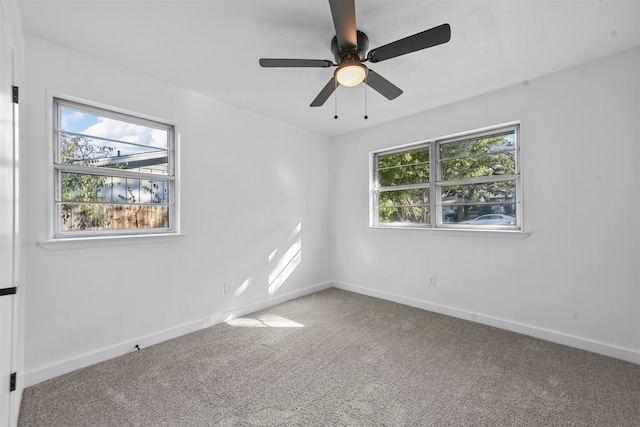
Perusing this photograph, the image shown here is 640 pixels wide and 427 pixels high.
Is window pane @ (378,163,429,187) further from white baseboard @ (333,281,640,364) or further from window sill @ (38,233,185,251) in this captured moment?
window sill @ (38,233,185,251)

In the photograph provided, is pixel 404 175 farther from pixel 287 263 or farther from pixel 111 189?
pixel 111 189

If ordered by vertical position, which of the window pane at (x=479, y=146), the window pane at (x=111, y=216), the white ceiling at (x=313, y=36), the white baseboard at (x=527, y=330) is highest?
the white ceiling at (x=313, y=36)

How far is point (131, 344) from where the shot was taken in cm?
257

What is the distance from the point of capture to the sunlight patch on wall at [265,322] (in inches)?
123

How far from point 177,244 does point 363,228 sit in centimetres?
246

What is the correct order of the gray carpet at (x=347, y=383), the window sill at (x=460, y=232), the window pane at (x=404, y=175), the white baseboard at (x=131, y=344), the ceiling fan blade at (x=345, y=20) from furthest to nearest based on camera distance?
the window pane at (x=404, y=175), the window sill at (x=460, y=232), the white baseboard at (x=131, y=344), the gray carpet at (x=347, y=383), the ceiling fan blade at (x=345, y=20)

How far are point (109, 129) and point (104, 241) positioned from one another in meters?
0.98

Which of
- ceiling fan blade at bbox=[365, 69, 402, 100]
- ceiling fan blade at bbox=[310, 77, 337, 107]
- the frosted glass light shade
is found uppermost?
ceiling fan blade at bbox=[365, 69, 402, 100]

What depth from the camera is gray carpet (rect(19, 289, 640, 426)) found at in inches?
69.1

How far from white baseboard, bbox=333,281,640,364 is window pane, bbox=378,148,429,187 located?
153 cm

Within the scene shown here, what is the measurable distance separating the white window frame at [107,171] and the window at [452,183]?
8.50 ft

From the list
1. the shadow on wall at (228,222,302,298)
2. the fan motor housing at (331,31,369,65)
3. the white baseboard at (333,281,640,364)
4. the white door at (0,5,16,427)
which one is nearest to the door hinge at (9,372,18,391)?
the white door at (0,5,16,427)

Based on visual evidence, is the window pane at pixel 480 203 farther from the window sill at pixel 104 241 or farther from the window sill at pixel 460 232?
the window sill at pixel 104 241

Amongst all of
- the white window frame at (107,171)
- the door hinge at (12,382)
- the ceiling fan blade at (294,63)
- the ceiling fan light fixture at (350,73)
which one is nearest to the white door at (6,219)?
the door hinge at (12,382)
